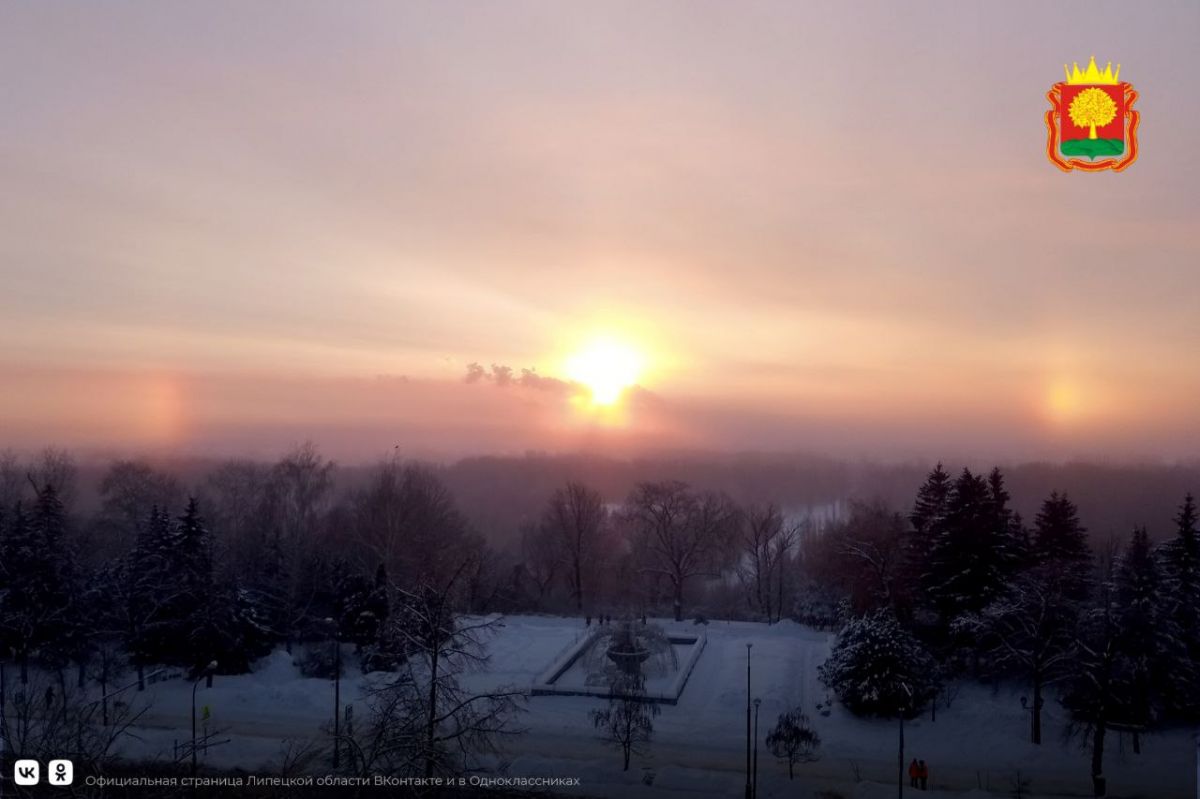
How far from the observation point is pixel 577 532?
44.1 m

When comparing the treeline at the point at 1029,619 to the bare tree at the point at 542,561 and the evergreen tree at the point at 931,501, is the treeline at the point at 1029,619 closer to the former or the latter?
the evergreen tree at the point at 931,501

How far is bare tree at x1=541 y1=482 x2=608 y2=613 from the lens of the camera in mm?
43625

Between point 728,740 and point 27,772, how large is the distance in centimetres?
1713

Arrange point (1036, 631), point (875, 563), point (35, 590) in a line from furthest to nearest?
point (875, 563)
point (35, 590)
point (1036, 631)

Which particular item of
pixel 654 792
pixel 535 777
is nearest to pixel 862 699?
pixel 654 792

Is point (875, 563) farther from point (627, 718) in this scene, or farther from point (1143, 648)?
point (627, 718)

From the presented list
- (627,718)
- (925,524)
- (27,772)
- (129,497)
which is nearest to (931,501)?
(925,524)

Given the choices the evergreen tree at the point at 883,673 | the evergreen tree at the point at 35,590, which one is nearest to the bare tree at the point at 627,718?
the evergreen tree at the point at 883,673

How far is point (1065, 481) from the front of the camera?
3083 inches

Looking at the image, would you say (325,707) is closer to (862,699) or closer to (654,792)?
(654,792)

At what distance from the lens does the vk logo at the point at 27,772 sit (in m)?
7.77

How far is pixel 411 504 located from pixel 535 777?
2577 centimetres

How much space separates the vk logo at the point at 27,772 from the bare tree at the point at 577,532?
35.0 metres

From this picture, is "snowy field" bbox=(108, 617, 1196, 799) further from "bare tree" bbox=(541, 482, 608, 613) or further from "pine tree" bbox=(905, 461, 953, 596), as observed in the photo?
"bare tree" bbox=(541, 482, 608, 613)
